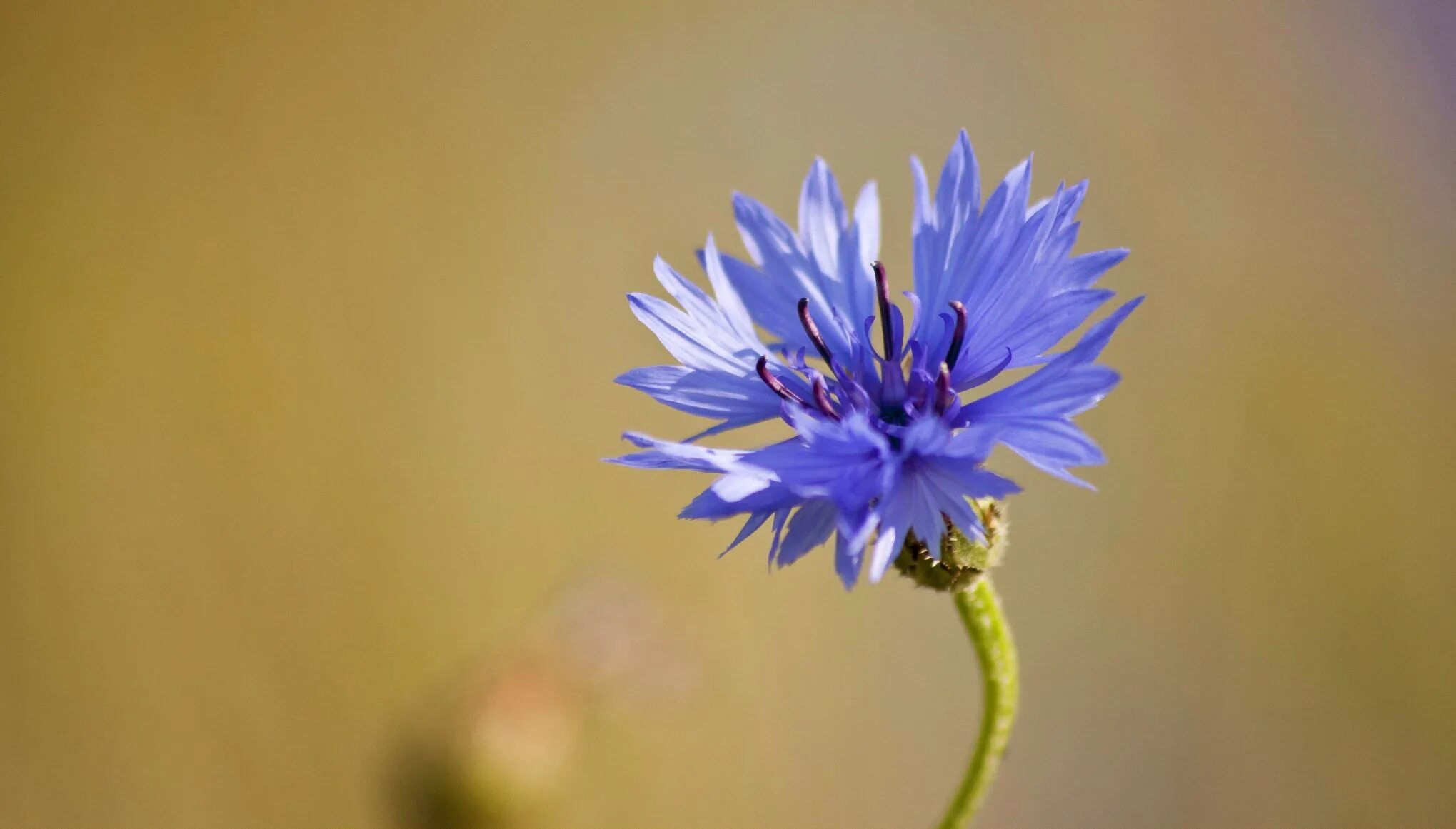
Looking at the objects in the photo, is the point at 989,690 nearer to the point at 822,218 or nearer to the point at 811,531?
the point at 811,531

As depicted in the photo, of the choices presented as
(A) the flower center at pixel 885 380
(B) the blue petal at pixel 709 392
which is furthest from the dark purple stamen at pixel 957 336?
(B) the blue petal at pixel 709 392

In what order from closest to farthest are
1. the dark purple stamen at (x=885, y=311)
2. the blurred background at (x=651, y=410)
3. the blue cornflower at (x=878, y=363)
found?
1. the blue cornflower at (x=878, y=363)
2. the dark purple stamen at (x=885, y=311)
3. the blurred background at (x=651, y=410)

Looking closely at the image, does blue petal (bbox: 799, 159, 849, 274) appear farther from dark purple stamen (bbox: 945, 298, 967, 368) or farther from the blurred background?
the blurred background

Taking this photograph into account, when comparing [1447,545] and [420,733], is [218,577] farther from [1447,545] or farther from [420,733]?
[1447,545]

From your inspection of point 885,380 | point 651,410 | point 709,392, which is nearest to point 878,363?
point 885,380

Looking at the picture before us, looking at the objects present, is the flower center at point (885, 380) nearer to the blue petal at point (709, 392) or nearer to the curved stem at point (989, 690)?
the blue petal at point (709, 392)

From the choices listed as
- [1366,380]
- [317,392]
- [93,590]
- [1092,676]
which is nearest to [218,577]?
[93,590]

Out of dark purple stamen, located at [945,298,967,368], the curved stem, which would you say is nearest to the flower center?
dark purple stamen, located at [945,298,967,368]
